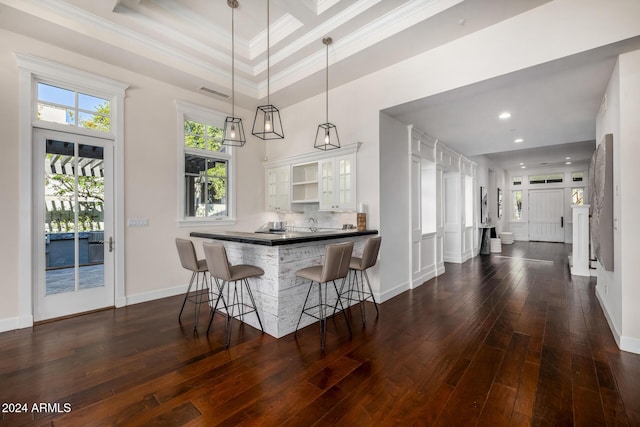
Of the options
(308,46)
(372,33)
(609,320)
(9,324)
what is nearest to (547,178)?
(609,320)

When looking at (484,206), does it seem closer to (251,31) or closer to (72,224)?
(251,31)

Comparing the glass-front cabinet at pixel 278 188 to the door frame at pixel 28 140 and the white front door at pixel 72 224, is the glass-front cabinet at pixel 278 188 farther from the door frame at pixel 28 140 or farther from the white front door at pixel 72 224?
the door frame at pixel 28 140

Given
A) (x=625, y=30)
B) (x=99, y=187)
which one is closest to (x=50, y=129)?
(x=99, y=187)

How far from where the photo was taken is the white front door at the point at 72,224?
341 cm

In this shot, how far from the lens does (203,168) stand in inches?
195

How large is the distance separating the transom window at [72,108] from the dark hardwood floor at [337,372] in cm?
245

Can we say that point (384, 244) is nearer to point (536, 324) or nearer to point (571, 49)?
point (536, 324)

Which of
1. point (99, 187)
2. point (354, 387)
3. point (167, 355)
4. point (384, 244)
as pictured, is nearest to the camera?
point (354, 387)

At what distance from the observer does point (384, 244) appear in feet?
13.8

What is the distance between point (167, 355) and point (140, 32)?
12.4 feet

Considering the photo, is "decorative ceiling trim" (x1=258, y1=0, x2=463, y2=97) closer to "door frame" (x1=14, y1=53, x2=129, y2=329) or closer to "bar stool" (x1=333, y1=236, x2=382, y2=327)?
"bar stool" (x1=333, y1=236, x2=382, y2=327)

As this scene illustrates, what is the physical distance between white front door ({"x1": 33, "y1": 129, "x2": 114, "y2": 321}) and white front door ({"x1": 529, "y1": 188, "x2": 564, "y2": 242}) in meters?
13.9

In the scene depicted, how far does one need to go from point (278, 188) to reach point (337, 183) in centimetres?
146

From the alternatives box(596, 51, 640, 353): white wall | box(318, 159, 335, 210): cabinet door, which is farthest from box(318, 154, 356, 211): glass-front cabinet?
box(596, 51, 640, 353): white wall
